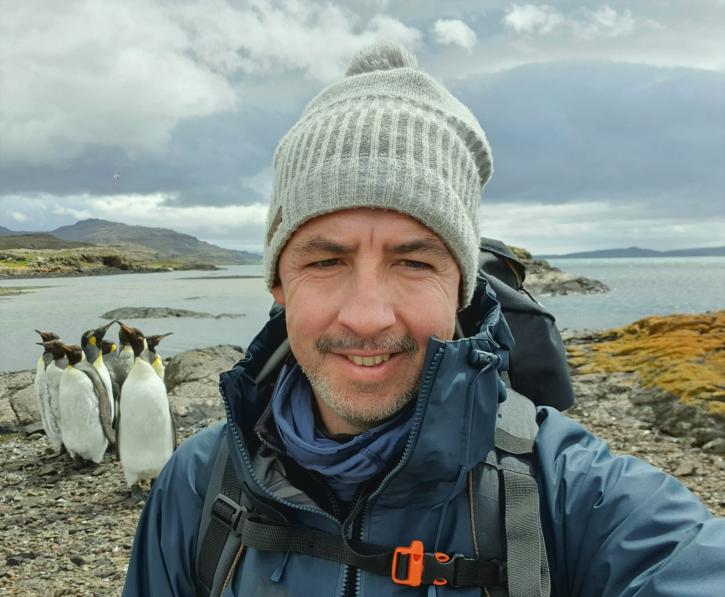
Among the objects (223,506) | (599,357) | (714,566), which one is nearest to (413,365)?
(223,506)

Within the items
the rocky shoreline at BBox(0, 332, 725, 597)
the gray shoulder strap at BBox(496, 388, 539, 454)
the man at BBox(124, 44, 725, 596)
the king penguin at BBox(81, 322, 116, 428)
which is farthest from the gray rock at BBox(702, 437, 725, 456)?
the king penguin at BBox(81, 322, 116, 428)

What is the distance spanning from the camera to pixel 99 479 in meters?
7.80

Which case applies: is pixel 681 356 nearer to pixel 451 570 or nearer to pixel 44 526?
pixel 44 526

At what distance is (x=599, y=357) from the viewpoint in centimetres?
Answer: 1316

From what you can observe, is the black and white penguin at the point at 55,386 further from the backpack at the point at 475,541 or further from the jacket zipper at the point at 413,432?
the jacket zipper at the point at 413,432

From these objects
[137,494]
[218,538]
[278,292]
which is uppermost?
[278,292]

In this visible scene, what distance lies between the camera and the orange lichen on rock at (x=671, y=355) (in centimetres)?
887

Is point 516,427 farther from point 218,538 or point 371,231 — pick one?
point 218,538

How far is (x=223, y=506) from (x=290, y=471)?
0.19 metres

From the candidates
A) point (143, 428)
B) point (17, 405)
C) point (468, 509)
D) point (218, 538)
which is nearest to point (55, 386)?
point (143, 428)

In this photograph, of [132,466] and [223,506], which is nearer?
[223,506]

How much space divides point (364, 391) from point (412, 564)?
0.43m

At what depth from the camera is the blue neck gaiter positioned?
58.8 inches

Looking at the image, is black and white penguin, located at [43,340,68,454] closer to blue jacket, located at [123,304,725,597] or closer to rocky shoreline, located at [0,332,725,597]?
rocky shoreline, located at [0,332,725,597]
